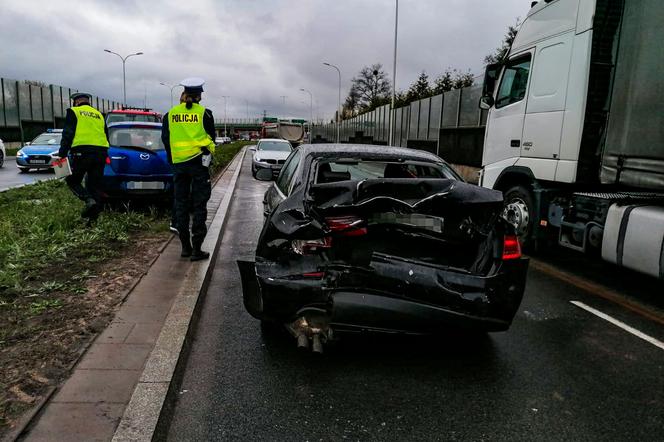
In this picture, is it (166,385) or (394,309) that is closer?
(166,385)

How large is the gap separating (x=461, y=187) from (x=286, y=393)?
5.84 ft

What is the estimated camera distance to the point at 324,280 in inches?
125

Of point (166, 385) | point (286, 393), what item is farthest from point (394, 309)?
point (166, 385)

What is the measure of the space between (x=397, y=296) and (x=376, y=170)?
178 centimetres

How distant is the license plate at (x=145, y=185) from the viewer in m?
8.71

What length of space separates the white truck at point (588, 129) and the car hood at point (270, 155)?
45.0 ft

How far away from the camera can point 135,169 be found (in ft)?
28.4

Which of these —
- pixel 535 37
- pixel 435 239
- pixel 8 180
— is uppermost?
pixel 535 37

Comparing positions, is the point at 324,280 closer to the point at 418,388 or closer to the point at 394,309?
the point at 394,309

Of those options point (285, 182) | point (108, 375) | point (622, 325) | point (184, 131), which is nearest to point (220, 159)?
point (184, 131)

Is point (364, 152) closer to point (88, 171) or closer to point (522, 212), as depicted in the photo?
point (522, 212)

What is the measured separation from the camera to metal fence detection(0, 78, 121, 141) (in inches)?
1615

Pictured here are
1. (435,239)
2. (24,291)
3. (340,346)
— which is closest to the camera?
(435,239)

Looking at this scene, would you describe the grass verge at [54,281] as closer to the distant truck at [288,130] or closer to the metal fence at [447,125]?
the metal fence at [447,125]
